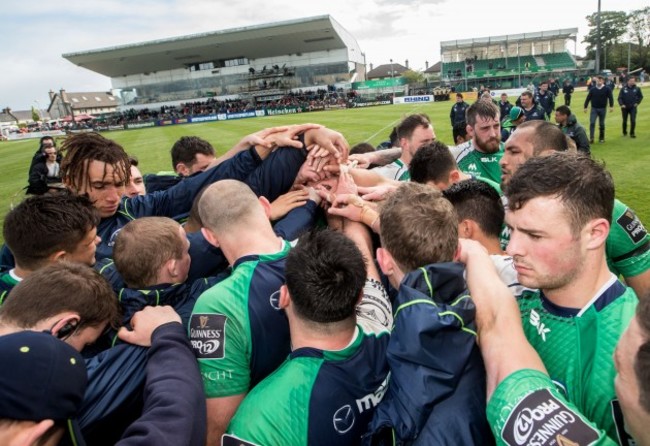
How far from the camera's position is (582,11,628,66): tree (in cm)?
7281

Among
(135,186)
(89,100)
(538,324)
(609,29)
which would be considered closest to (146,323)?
(538,324)

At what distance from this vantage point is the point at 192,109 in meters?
54.1

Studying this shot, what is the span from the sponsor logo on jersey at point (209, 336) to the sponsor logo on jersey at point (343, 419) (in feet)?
1.84

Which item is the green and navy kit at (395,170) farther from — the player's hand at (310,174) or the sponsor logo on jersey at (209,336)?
the sponsor logo on jersey at (209,336)

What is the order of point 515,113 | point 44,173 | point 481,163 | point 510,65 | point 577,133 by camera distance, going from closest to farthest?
point 481,163
point 577,133
point 44,173
point 515,113
point 510,65

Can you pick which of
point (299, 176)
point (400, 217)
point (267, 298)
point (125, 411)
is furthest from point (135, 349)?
point (299, 176)

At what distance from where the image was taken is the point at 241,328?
1.88 m

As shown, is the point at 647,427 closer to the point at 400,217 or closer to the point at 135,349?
the point at 400,217

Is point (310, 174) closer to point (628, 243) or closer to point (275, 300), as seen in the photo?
point (275, 300)

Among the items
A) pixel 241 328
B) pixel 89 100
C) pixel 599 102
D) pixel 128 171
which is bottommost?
pixel 241 328

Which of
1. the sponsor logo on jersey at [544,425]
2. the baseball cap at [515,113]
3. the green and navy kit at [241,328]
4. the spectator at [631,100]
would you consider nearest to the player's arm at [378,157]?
the green and navy kit at [241,328]

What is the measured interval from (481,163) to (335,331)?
468 cm

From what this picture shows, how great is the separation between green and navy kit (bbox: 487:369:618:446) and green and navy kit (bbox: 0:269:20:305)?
244cm

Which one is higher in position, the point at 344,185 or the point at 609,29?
the point at 609,29
